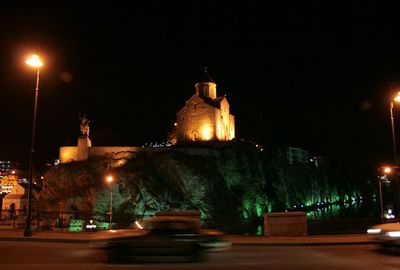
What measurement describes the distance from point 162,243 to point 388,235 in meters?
8.07

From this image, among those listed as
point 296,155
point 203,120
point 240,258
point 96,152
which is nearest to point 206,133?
point 203,120

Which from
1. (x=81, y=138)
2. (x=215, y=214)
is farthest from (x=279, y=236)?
(x=81, y=138)

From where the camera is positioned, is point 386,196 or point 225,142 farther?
point 386,196

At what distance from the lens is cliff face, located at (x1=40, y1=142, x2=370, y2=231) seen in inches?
2315

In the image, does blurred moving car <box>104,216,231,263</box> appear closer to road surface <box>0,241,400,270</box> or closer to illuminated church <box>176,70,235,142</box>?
road surface <box>0,241,400,270</box>

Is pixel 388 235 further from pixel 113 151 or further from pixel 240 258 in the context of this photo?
pixel 113 151

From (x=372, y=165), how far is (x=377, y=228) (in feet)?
469

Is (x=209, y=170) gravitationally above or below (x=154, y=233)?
above

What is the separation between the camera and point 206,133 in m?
79.9

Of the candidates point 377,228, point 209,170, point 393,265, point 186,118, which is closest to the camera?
point 393,265

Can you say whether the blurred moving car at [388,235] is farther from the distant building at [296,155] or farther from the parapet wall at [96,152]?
the distant building at [296,155]

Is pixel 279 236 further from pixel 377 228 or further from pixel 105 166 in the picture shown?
pixel 105 166

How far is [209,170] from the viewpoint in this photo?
68375mm

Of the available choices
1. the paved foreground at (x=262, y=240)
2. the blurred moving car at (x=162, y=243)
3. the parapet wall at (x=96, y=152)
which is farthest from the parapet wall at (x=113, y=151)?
the blurred moving car at (x=162, y=243)
